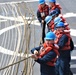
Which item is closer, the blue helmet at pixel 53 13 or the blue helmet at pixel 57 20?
the blue helmet at pixel 57 20

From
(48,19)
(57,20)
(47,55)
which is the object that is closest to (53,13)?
(48,19)

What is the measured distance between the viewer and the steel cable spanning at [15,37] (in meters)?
11.1

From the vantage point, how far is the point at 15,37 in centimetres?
1606

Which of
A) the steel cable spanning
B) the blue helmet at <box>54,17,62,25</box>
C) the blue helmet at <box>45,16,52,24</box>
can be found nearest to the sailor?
the steel cable spanning

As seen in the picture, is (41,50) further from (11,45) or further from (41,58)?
(11,45)

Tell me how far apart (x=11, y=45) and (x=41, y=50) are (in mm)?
5913

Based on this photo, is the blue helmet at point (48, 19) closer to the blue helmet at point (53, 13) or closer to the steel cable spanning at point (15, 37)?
the blue helmet at point (53, 13)

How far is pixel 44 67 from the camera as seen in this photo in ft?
30.7

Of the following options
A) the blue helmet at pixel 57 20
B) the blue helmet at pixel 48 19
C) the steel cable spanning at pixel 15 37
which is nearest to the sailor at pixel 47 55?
the steel cable spanning at pixel 15 37

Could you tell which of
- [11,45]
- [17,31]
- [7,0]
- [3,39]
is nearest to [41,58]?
[11,45]

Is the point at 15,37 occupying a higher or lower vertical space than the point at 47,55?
higher

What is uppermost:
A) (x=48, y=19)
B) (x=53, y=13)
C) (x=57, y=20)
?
(x=53, y=13)

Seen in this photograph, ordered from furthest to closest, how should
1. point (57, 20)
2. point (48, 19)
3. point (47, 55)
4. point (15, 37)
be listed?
point (15, 37) → point (48, 19) → point (57, 20) → point (47, 55)

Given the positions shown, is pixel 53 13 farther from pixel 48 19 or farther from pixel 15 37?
pixel 15 37
